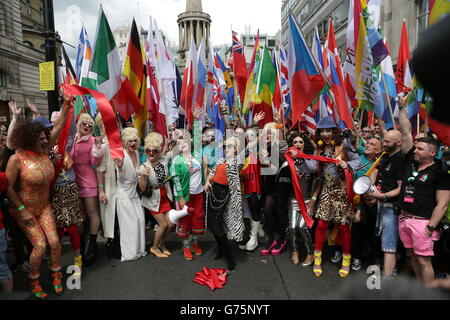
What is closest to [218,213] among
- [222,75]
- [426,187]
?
[426,187]

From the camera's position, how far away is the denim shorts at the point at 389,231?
11.3ft

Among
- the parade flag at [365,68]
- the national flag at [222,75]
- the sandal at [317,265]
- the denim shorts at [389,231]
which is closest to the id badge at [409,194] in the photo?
the denim shorts at [389,231]

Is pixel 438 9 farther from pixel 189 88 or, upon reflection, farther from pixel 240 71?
pixel 240 71

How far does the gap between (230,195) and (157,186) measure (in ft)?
3.61

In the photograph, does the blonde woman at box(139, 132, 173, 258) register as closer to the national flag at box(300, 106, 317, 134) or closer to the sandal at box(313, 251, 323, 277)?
the sandal at box(313, 251, 323, 277)

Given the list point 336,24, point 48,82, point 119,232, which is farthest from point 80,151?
point 336,24

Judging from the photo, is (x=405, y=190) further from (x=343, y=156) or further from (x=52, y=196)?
(x=52, y=196)

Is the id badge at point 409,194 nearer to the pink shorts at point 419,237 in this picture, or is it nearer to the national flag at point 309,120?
the pink shorts at point 419,237

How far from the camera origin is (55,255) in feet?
11.0

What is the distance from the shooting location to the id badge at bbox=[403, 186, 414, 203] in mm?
3158

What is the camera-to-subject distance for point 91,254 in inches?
166

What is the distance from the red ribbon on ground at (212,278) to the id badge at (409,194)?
7.47 ft

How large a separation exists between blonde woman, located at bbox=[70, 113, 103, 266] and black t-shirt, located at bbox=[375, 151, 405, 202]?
3677 mm

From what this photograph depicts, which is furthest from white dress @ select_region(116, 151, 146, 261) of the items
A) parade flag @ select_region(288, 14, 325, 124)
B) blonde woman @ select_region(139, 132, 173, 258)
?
parade flag @ select_region(288, 14, 325, 124)
